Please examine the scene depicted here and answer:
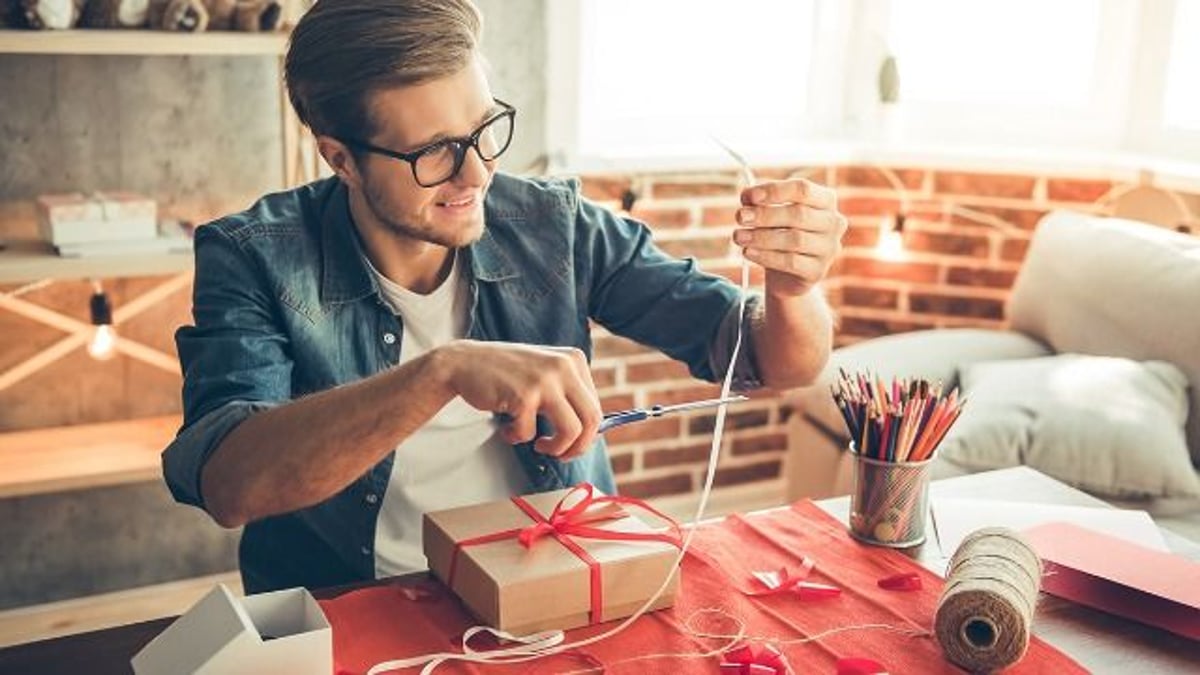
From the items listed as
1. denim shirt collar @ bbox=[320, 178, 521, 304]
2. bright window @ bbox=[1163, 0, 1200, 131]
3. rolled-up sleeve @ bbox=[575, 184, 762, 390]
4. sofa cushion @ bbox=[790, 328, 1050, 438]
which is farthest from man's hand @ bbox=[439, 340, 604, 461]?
bright window @ bbox=[1163, 0, 1200, 131]

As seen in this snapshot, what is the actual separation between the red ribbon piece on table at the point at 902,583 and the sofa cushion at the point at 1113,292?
54.3 inches

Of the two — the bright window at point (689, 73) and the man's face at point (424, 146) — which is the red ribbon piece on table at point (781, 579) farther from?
the bright window at point (689, 73)

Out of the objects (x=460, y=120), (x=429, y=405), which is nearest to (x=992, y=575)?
(x=429, y=405)

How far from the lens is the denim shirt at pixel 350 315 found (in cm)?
149

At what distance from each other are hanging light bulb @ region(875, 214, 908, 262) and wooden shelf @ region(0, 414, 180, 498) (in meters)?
1.85

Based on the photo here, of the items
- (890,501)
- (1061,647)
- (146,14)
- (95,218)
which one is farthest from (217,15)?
(1061,647)

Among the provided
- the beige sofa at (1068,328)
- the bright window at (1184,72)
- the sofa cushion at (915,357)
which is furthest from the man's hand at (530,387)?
the bright window at (1184,72)

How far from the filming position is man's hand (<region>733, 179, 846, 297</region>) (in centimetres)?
144

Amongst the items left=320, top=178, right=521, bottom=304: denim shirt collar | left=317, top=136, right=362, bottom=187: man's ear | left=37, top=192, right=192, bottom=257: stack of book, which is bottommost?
left=37, top=192, right=192, bottom=257: stack of book

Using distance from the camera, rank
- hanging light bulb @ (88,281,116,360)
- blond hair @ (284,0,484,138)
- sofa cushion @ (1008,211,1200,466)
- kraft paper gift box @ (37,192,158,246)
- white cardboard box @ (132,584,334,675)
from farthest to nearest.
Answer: hanging light bulb @ (88,281,116,360) < sofa cushion @ (1008,211,1200,466) < kraft paper gift box @ (37,192,158,246) < blond hair @ (284,0,484,138) < white cardboard box @ (132,584,334,675)

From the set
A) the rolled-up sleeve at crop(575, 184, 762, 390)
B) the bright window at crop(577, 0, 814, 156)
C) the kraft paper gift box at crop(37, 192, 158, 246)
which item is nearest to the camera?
the rolled-up sleeve at crop(575, 184, 762, 390)

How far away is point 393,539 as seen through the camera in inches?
64.1

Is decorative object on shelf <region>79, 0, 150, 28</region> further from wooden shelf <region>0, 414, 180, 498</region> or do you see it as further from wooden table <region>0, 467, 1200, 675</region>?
wooden table <region>0, 467, 1200, 675</region>

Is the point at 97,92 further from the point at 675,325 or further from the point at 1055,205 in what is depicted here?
the point at 1055,205
